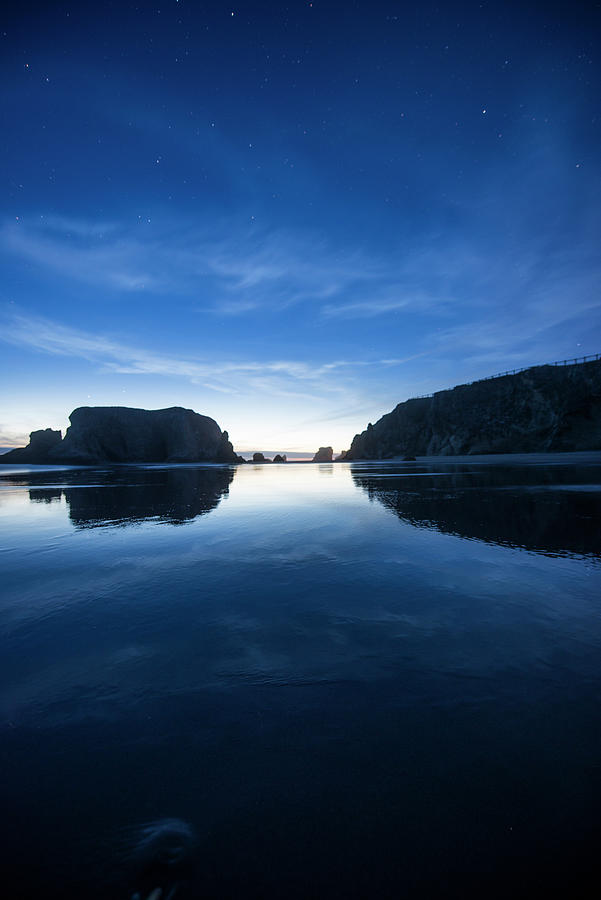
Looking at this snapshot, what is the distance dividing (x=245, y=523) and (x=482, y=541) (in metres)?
5.68

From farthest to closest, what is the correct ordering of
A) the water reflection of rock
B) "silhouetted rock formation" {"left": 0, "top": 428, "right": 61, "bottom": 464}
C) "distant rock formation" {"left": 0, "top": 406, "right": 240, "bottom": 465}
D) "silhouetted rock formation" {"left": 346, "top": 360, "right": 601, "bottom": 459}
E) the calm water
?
"distant rock formation" {"left": 0, "top": 406, "right": 240, "bottom": 465} < "silhouetted rock formation" {"left": 0, "top": 428, "right": 61, "bottom": 464} < "silhouetted rock formation" {"left": 346, "top": 360, "right": 601, "bottom": 459} < the water reflection of rock < the calm water

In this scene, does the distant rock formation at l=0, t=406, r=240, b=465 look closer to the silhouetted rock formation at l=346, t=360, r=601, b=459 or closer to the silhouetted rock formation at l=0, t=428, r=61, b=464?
the silhouetted rock formation at l=0, t=428, r=61, b=464

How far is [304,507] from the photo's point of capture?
11.8 metres

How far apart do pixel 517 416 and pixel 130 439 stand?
8888cm

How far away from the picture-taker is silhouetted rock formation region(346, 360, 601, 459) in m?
51.6

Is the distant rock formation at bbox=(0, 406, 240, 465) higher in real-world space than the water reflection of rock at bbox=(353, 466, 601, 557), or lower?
higher

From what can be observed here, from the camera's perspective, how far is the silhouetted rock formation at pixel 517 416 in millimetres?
51625

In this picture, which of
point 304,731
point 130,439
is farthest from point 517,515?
point 130,439

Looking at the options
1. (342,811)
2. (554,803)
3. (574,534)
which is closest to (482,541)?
(574,534)

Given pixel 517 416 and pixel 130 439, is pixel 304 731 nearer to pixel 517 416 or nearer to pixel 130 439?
pixel 517 416

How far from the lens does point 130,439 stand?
8988cm

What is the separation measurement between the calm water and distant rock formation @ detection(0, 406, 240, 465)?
86669 mm

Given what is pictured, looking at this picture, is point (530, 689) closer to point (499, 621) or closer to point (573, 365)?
point (499, 621)

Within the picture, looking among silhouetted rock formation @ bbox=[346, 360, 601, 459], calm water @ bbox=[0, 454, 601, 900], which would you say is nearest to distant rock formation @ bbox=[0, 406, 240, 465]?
silhouetted rock formation @ bbox=[346, 360, 601, 459]
